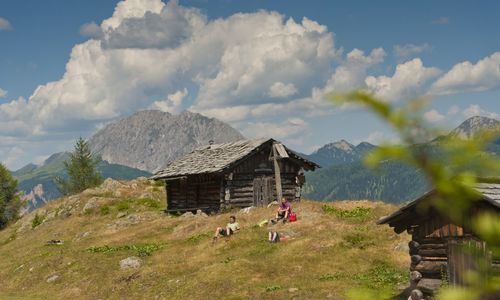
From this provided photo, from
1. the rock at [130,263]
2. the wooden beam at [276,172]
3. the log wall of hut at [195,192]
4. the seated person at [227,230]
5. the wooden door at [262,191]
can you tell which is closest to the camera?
the rock at [130,263]

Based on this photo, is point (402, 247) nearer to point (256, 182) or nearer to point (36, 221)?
point (256, 182)

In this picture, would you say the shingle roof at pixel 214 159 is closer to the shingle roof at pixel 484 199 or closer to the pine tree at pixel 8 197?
the shingle roof at pixel 484 199

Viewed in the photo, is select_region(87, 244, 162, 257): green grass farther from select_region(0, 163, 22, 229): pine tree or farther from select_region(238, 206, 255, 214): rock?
select_region(0, 163, 22, 229): pine tree

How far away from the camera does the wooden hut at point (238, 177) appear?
3816cm

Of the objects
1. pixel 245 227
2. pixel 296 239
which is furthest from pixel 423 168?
pixel 245 227

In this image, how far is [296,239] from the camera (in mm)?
26047

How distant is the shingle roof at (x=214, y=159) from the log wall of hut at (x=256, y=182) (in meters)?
0.71

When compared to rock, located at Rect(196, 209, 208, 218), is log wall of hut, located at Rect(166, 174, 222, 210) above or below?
above

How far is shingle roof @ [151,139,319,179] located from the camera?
38.4 m

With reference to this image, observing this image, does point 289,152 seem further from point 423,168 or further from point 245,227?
point 423,168

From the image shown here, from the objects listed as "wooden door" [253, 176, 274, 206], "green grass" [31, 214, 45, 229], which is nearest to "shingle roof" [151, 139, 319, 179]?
"wooden door" [253, 176, 274, 206]

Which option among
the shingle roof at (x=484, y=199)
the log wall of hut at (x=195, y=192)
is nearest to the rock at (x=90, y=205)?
the log wall of hut at (x=195, y=192)

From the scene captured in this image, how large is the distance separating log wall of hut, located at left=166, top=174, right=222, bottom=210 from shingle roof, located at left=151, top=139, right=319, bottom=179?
0.78 metres

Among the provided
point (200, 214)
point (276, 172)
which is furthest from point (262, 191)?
point (200, 214)
